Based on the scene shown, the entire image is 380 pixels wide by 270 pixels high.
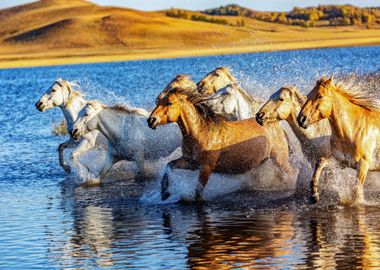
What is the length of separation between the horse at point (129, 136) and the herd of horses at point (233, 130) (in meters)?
0.02

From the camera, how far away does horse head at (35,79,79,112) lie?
55.0ft

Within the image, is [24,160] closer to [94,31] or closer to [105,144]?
[105,144]

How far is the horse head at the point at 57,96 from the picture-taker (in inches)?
659

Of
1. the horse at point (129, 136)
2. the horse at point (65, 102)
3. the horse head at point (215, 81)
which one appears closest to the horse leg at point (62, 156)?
the horse at point (65, 102)

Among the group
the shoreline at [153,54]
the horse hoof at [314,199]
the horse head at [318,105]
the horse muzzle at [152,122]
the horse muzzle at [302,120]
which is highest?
the horse head at [318,105]

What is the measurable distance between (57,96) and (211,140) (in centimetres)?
455

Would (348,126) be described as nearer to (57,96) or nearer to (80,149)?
(80,149)

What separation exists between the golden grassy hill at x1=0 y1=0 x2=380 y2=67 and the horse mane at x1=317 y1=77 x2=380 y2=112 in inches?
2823

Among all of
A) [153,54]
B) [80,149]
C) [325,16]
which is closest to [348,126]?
[80,149]

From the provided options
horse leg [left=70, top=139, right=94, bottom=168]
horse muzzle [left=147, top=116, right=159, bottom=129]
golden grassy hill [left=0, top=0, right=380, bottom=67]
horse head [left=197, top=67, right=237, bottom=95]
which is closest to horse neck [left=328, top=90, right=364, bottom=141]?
horse muzzle [left=147, top=116, right=159, bottom=129]

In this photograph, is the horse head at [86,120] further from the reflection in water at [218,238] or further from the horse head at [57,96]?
the reflection in water at [218,238]

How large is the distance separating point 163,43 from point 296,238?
344 ft

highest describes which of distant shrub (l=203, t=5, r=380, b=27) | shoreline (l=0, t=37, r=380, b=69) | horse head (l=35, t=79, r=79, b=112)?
horse head (l=35, t=79, r=79, b=112)

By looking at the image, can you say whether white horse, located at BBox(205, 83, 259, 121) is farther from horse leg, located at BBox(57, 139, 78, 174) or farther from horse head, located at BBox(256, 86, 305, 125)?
horse leg, located at BBox(57, 139, 78, 174)
